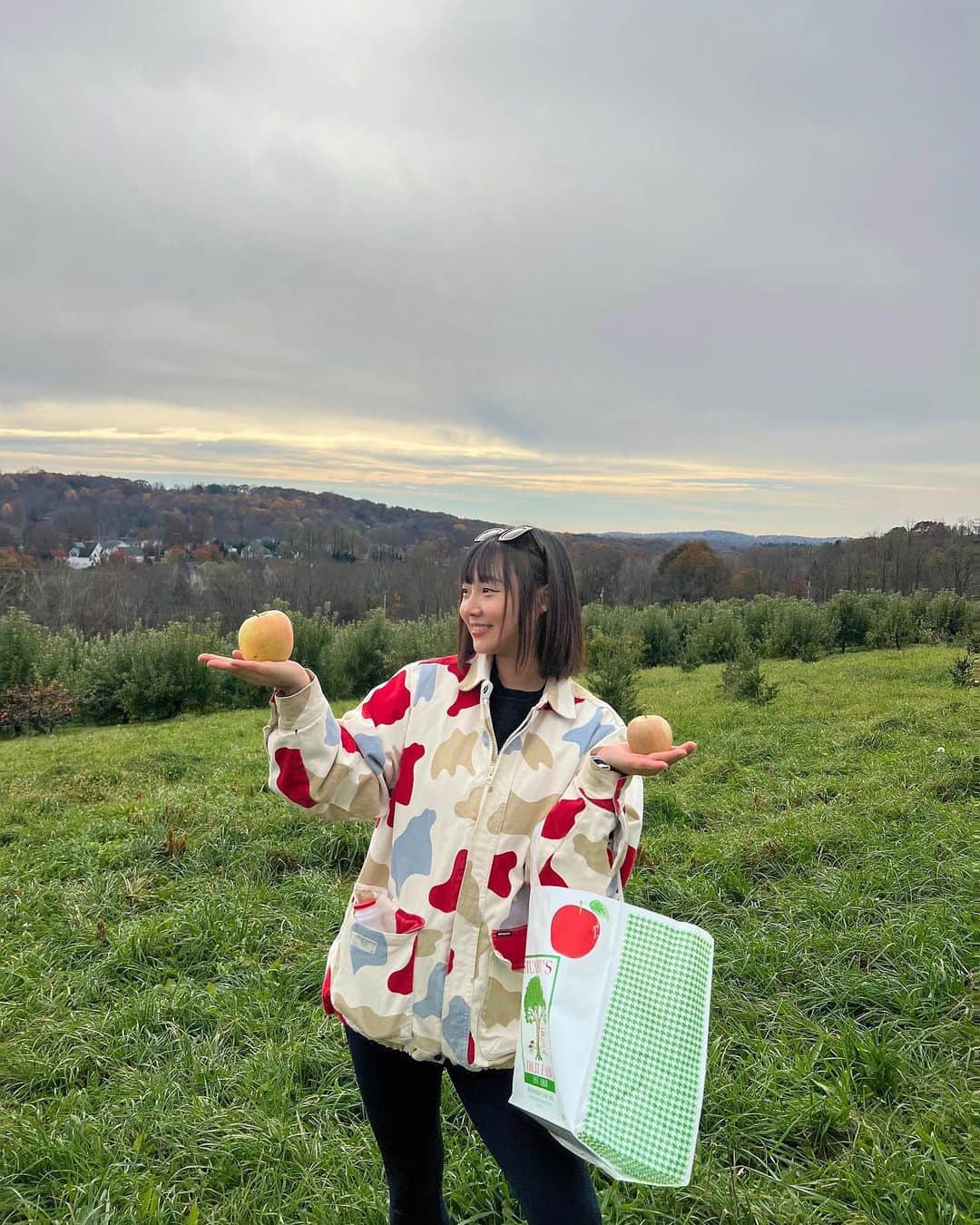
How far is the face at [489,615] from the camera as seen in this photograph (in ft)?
5.99

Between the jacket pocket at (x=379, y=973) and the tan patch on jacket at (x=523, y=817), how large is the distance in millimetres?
277

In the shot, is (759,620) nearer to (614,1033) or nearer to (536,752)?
(536,752)

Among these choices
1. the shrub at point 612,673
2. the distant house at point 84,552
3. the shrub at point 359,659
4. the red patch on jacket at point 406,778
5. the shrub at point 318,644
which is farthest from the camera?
the distant house at point 84,552

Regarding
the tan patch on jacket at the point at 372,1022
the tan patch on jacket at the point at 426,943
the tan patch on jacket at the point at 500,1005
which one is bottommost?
the tan patch on jacket at the point at 372,1022

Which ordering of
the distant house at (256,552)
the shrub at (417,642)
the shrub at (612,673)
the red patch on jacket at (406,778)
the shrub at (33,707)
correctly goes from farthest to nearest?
the distant house at (256,552), the shrub at (417,642), the shrub at (33,707), the shrub at (612,673), the red patch on jacket at (406,778)

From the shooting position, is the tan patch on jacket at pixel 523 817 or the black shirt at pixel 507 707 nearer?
the tan patch on jacket at pixel 523 817

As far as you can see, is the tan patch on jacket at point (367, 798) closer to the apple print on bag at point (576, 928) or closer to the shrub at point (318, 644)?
the apple print on bag at point (576, 928)

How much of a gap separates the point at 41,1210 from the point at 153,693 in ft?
46.9

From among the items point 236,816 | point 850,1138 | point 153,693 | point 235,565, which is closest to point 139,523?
point 235,565

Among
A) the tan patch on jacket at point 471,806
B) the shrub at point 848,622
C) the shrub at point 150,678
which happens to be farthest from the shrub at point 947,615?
the tan patch on jacket at point 471,806

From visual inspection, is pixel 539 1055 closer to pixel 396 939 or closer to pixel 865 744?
pixel 396 939

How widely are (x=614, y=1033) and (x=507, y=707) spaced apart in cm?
73

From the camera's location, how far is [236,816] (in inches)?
247

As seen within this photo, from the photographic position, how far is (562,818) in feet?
5.46
